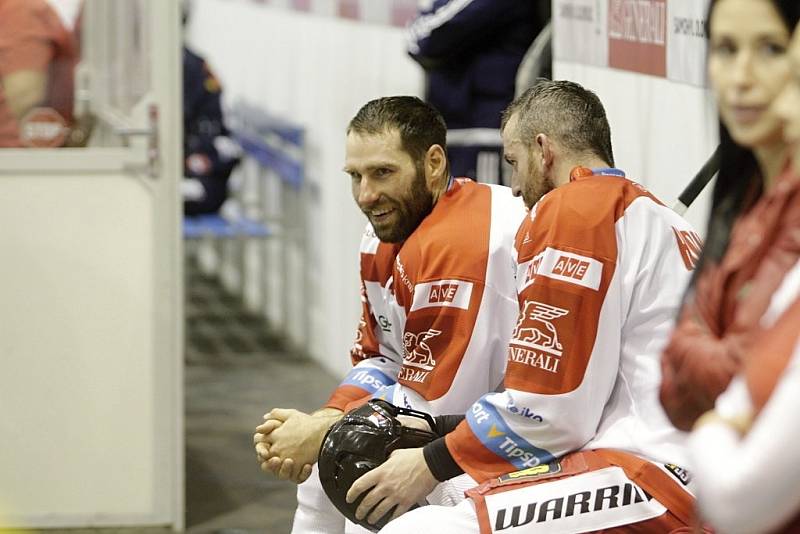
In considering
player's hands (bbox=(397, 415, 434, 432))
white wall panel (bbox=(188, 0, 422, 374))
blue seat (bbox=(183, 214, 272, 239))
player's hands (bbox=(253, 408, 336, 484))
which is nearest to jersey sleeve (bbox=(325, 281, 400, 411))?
player's hands (bbox=(253, 408, 336, 484))

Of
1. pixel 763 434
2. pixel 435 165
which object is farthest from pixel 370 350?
pixel 763 434

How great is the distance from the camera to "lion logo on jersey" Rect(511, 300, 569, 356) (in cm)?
211

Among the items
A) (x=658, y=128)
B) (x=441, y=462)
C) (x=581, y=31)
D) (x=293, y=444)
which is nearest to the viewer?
(x=441, y=462)

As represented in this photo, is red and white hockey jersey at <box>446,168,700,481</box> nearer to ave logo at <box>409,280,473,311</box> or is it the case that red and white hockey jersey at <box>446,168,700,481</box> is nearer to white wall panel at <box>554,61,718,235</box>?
ave logo at <box>409,280,473,311</box>

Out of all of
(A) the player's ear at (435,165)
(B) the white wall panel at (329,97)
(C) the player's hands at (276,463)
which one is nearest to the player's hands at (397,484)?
(C) the player's hands at (276,463)

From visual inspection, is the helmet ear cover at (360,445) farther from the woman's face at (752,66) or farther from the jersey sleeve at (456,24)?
the jersey sleeve at (456,24)

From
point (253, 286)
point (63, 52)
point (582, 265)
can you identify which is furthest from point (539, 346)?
point (253, 286)

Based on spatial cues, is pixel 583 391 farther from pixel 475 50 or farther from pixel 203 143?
pixel 203 143

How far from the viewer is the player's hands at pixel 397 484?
7.53 ft

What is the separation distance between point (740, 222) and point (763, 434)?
30 centimetres

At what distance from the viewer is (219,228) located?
6656 mm

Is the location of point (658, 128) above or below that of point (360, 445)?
above

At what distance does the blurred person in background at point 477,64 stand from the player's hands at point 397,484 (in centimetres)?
208

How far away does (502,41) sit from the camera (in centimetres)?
431
